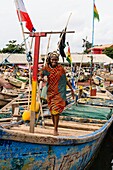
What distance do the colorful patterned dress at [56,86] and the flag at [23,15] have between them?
33.1 inches

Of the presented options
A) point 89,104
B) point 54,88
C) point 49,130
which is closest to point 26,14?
point 54,88

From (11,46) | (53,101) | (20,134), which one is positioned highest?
(11,46)

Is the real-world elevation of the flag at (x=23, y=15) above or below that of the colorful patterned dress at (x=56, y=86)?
above

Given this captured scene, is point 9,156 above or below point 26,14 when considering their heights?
below

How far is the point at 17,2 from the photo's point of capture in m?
4.72

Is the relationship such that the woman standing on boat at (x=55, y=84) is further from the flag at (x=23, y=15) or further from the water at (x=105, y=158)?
the water at (x=105, y=158)

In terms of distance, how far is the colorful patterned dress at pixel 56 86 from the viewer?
4539mm

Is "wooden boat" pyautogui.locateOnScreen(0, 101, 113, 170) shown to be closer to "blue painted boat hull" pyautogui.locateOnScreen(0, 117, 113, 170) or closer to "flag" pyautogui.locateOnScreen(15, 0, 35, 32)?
"blue painted boat hull" pyautogui.locateOnScreen(0, 117, 113, 170)

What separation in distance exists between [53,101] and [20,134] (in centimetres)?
124

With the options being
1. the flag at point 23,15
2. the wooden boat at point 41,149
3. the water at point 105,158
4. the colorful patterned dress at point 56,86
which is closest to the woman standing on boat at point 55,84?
the colorful patterned dress at point 56,86

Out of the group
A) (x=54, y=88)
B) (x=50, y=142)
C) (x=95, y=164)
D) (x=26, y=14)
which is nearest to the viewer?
(x=50, y=142)

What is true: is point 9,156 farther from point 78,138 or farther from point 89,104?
point 89,104

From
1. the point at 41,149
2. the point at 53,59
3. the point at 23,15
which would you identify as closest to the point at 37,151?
the point at 41,149

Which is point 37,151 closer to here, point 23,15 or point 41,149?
point 41,149
